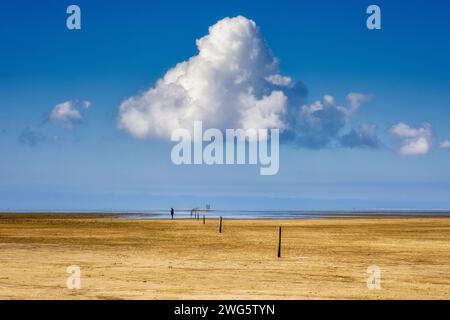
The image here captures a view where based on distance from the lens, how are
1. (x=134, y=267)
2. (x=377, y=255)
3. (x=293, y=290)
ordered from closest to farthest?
(x=293, y=290)
(x=134, y=267)
(x=377, y=255)

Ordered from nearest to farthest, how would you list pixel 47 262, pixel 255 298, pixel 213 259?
pixel 255 298 < pixel 47 262 < pixel 213 259

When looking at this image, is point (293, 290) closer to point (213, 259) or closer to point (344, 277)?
point (344, 277)

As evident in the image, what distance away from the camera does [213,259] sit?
114 ft

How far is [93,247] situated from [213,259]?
12.1 meters

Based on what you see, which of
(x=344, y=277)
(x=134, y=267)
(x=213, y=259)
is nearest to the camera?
(x=344, y=277)

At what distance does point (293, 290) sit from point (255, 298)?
2552 mm

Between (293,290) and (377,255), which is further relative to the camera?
(377,255)

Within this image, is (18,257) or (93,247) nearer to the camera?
(18,257)

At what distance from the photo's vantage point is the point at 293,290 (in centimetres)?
2311
